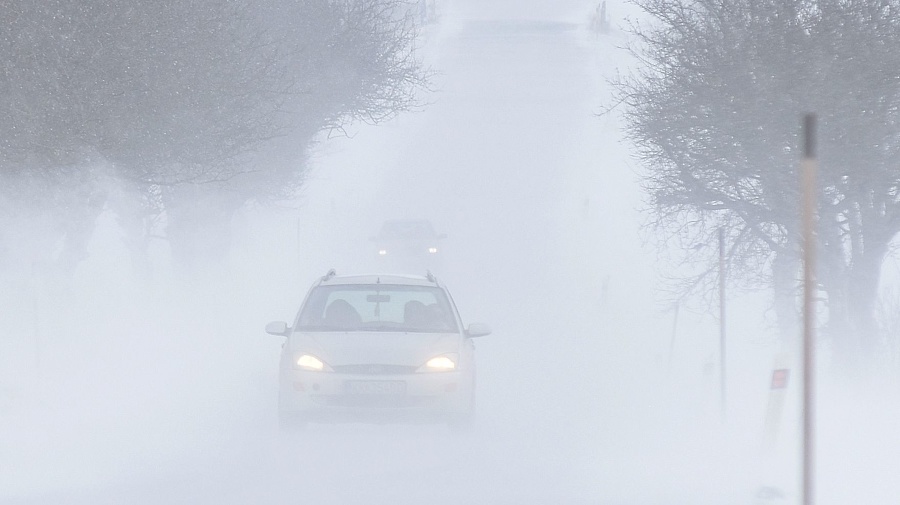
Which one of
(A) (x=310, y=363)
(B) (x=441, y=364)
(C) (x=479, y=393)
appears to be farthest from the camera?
(C) (x=479, y=393)

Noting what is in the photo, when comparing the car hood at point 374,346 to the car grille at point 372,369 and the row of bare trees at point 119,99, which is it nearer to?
the car grille at point 372,369

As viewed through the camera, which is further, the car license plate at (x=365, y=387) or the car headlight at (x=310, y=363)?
the car headlight at (x=310, y=363)

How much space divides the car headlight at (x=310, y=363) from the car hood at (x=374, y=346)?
5 cm

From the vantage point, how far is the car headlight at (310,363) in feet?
37.7

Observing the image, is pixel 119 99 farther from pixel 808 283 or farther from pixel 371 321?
pixel 808 283

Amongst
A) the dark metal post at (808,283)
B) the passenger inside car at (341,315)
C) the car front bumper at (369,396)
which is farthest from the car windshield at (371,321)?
the dark metal post at (808,283)

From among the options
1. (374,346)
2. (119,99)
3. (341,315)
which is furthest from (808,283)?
(119,99)

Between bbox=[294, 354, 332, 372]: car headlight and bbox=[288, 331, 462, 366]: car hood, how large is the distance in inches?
1.9

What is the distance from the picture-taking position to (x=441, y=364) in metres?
11.6

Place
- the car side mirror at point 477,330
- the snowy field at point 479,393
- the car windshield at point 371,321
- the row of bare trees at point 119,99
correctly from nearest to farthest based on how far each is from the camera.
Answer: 1. the snowy field at point 479,393
2. the car windshield at point 371,321
3. the car side mirror at point 477,330
4. the row of bare trees at point 119,99

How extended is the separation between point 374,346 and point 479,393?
528cm

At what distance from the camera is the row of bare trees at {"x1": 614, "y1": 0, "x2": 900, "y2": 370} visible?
16859mm

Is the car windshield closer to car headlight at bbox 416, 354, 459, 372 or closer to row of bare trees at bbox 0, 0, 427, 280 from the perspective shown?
car headlight at bbox 416, 354, 459, 372

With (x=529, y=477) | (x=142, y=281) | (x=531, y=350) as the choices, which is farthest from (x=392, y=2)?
(x=529, y=477)
